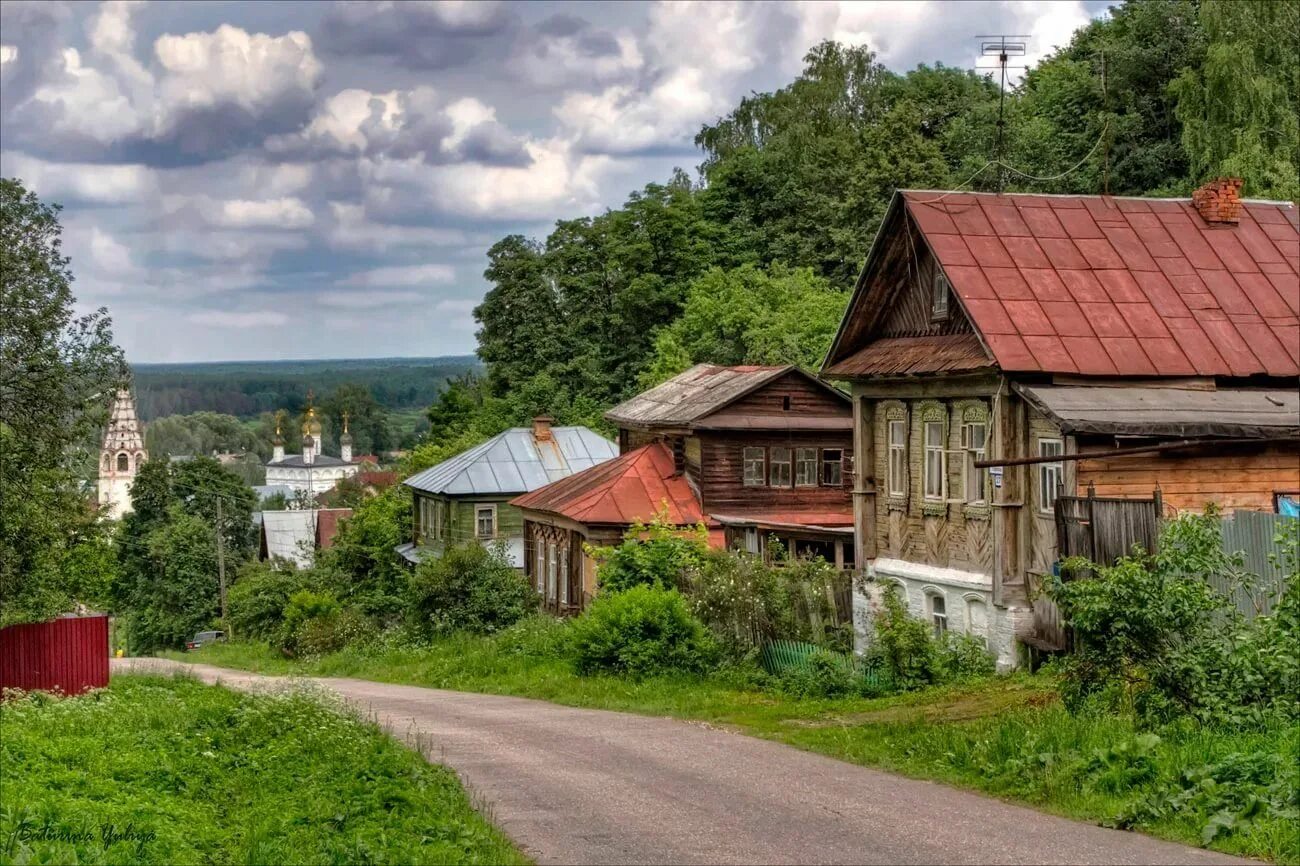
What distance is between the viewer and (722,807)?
13.0 meters

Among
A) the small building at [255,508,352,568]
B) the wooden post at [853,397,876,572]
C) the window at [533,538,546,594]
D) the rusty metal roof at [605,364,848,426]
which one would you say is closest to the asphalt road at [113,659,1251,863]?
the wooden post at [853,397,876,572]

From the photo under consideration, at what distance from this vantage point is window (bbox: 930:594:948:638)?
24047 millimetres

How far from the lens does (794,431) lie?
37.7 meters

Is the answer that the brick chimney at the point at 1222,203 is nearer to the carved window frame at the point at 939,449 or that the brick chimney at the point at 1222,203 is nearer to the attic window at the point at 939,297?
the attic window at the point at 939,297

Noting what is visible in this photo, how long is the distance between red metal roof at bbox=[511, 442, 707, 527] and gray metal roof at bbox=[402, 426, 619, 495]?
25.9 feet

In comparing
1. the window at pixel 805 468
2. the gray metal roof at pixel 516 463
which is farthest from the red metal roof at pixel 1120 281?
the gray metal roof at pixel 516 463

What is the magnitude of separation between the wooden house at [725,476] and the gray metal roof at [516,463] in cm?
860

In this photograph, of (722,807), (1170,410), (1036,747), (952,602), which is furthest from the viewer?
(952,602)

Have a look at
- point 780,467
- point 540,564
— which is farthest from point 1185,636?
point 540,564

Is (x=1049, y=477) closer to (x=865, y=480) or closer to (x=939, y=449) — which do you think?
(x=939, y=449)

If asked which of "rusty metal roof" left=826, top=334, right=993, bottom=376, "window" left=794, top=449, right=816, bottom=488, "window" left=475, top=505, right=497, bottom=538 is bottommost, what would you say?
"window" left=475, top=505, right=497, bottom=538

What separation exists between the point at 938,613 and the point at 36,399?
16904 mm

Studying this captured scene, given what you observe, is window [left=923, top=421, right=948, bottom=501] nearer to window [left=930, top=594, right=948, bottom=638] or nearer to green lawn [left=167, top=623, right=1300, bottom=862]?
window [left=930, top=594, right=948, bottom=638]

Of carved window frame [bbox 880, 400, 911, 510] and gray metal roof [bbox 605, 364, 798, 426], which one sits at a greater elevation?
gray metal roof [bbox 605, 364, 798, 426]
